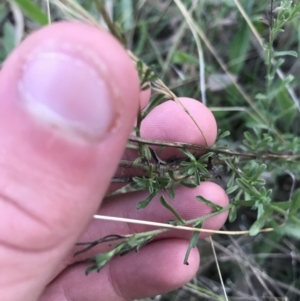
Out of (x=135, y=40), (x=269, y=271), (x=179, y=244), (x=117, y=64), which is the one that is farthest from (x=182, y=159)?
(x=135, y=40)

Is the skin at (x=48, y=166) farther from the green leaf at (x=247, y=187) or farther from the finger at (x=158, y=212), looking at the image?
the finger at (x=158, y=212)

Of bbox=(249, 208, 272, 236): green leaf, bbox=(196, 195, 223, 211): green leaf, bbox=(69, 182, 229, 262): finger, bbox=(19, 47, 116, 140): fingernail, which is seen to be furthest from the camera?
bbox=(69, 182, 229, 262): finger

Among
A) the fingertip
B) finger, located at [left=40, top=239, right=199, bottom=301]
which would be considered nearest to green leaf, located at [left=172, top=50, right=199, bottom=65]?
the fingertip

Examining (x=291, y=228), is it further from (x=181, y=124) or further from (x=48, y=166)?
(x=48, y=166)

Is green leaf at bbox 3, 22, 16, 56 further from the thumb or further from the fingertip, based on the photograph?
the thumb

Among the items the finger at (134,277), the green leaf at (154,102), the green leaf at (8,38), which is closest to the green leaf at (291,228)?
the finger at (134,277)

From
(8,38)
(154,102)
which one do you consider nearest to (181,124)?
(154,102)
